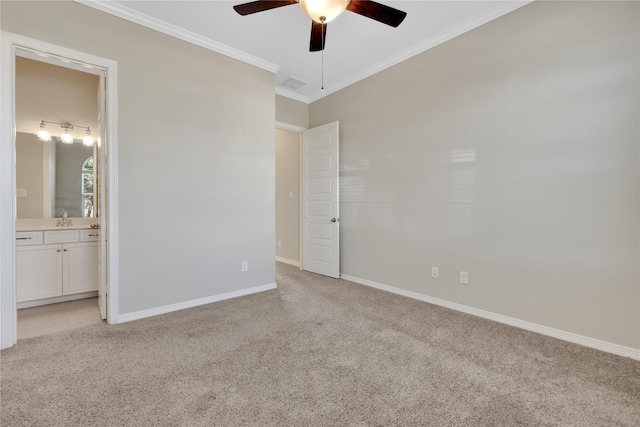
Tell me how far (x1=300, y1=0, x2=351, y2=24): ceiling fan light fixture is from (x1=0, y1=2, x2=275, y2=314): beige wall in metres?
1.70

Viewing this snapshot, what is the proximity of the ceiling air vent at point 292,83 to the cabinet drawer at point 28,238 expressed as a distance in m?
3.46

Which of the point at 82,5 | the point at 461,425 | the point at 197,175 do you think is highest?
the point at 82,5

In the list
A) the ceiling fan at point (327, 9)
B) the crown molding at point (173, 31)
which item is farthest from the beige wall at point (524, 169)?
the crown molding at point (173, 31)

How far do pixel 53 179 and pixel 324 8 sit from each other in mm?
3781

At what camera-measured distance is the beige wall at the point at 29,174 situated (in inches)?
126

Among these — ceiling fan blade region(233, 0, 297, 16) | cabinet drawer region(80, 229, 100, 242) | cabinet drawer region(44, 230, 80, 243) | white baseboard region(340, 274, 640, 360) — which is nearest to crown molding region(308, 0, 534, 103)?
ceiling fan blade region(233, 0, 297, 16)

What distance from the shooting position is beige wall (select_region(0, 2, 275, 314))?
2.57m

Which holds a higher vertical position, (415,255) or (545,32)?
(545,32)

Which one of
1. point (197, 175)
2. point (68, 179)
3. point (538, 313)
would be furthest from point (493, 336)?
point (68, 179)

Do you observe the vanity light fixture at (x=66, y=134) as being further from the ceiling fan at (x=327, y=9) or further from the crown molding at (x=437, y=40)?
the crown molding at (x=437, y=40)

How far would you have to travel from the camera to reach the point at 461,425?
1383 millimetres

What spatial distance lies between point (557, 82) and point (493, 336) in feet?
7.14

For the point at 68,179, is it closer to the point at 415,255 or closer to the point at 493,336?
the point at 415,255

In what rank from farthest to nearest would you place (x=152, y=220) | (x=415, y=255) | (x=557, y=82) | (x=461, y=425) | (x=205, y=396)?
(x=415, y=255), (x=152, y=220), (x=557, y=82), (x=205, y=396), (x=461, y=425)
